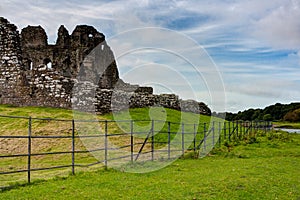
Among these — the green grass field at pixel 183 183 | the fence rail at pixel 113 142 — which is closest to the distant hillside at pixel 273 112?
the fence rail at pixel 113 142

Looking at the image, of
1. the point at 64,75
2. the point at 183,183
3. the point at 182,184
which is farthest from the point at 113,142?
the point at 64,75

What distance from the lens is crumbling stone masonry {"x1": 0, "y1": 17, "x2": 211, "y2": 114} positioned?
22.7 metres

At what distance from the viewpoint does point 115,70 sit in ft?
123

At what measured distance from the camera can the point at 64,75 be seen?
31.8 metres

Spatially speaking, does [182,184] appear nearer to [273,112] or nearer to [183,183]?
[183,183]

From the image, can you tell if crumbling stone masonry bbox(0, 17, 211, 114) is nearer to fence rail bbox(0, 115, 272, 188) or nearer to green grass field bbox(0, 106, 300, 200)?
fence rail bbox(0, 115, 272, 188)

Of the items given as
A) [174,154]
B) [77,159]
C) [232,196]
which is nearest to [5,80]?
[77,159]

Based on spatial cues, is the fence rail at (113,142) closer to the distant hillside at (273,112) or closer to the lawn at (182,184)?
the lawn at (182,184)

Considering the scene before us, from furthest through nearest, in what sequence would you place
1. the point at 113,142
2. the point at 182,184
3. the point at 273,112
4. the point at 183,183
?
the point at 273,112, the point at 113,142, the point at 183,183, the point at 182,184

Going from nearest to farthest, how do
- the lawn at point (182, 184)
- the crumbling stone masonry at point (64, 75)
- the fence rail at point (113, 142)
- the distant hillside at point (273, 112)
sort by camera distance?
the lawn at point (182, 184) < the fence rail at point (113, 142) < the crumbling stone masonry at point (64, 75) < the distant hillside at point (273, 112)

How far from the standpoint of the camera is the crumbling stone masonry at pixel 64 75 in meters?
22.7

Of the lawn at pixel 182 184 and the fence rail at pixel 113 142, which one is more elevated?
the fence rail at pixel 113 142

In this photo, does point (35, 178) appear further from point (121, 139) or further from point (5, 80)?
point (5, 80)

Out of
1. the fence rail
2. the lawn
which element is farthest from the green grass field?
the fence rail
